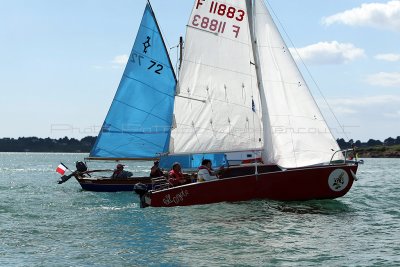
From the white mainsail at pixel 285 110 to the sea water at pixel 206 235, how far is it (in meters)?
2.13

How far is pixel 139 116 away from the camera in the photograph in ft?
132

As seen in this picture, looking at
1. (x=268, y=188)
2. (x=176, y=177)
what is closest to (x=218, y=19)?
(x=176, y=177)

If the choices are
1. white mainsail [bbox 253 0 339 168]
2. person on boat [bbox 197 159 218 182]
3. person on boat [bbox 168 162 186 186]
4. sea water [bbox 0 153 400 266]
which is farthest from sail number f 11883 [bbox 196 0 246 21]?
sea water [bbox 0 153 400 266]

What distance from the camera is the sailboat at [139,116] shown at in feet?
132

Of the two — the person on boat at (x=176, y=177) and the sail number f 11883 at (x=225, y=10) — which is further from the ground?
the sail number f 11883 at (x=225, y=10)

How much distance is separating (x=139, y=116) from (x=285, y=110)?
588 inches

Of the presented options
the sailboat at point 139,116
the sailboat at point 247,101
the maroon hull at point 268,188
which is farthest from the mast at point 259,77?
the sailboat at point 139,116

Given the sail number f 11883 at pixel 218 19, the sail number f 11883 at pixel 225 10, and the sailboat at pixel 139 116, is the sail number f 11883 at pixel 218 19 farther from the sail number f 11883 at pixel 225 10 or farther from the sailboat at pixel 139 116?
the sailboat at pixel 139 116

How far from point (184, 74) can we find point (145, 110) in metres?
11.8

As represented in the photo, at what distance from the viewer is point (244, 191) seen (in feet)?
83.9

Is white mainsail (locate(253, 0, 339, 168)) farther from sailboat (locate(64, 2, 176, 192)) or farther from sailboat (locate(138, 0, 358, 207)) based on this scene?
sailboat (locate(64, 2, 176, 192))

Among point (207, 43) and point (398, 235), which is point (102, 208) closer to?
point (207, 43)

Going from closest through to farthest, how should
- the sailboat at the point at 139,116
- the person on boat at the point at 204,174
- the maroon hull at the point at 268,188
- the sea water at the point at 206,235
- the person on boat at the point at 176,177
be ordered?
the sea water at the point at 206,235 → the maroon hull at the point at 268,188 → the person on boat at the point at 204,174 → the person on boat at the point at 176,177 → the sailboat at the point at 139,116

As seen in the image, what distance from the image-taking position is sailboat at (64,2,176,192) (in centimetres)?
4019
